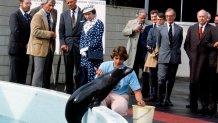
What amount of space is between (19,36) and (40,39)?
73cm

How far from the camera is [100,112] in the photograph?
5.73 m

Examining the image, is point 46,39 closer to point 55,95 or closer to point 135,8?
point 55,95

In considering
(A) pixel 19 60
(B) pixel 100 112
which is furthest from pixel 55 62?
(B) pixel 100 112

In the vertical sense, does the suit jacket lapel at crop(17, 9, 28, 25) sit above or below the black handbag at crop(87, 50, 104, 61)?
above

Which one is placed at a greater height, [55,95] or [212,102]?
[55,95]

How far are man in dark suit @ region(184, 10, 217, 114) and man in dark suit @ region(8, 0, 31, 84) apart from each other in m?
3.23

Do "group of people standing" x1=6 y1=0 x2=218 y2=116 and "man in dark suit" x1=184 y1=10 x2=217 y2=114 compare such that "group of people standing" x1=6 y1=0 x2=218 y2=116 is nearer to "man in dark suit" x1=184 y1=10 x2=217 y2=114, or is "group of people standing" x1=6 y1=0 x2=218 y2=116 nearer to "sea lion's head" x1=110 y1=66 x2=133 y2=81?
"man in dark suit" x1=184 y1=10 x2=217 y2=114

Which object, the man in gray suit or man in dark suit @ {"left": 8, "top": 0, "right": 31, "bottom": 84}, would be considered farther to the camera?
the man in gray suit

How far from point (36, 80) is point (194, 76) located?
3.07 metres

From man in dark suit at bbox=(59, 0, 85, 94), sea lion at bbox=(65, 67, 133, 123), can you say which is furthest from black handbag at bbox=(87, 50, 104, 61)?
sea lion at bbox=(65, 67, 133, 123)

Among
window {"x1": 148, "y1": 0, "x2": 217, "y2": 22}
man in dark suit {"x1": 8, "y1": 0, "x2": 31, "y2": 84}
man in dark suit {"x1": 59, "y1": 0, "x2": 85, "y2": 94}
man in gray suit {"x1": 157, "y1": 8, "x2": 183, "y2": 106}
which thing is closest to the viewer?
man in dark suit {"x1": 59, "y1": 0, "x2": 85, "y2": 94}

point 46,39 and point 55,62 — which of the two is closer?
point 46,39

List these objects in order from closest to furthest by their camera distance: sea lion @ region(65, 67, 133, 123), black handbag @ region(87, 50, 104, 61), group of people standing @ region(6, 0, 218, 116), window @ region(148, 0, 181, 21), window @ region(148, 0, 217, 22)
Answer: sea lion @ region(65, 67, 133, 123) → black handbag @ region(87, 50, 104, 61) → group of people standing @ region(6, 0, 218, 116) → window @ region(148, 0, 217, 22) → window @ region(148, 0, 181, 21)

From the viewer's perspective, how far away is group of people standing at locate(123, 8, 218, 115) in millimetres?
10297
